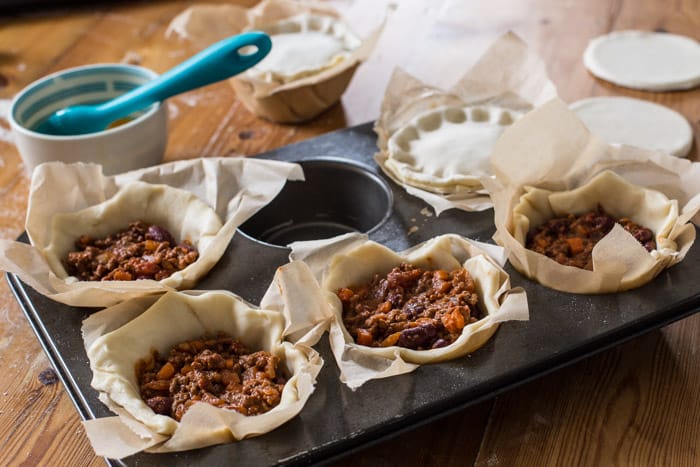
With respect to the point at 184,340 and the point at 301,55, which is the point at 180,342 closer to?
Answer: the point at 184,340

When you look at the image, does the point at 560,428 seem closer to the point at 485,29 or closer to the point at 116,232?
the point at 116,232

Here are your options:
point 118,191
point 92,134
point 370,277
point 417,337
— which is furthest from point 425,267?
point 92,134

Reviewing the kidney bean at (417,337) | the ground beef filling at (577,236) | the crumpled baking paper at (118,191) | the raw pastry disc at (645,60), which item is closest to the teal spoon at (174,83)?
the crumpled baking paper at (118,191)

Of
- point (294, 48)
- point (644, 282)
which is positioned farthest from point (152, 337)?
point (294, 48)

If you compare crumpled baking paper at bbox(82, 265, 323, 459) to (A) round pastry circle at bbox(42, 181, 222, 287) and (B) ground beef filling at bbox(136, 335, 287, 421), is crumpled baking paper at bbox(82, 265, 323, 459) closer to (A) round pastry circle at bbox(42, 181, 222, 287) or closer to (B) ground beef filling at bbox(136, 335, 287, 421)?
(B) ground beef filling at bbox(136, 335, 287, 421)

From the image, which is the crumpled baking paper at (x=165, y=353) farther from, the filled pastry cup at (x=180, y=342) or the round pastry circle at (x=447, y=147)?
the round pastry circle at (x=447, y=147)

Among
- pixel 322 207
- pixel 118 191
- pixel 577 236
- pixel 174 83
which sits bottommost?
pixel 322 207
